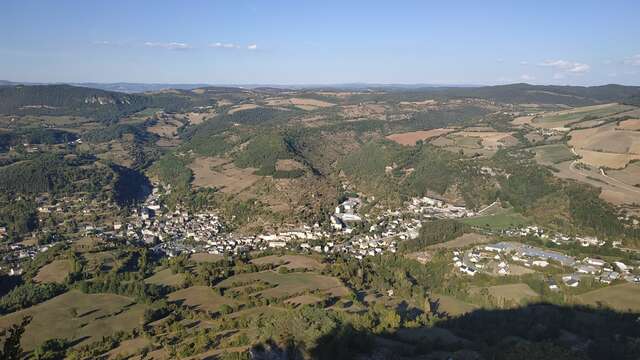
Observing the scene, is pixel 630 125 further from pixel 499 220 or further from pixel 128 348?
pixel 128 348

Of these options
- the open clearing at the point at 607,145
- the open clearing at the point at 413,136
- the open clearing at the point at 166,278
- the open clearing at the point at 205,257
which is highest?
the open clearing at the point at 607,145

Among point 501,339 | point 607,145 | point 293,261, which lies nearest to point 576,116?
point 607,145

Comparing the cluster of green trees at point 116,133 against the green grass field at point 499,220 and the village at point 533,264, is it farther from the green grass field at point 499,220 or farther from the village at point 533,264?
the village at point 533,264

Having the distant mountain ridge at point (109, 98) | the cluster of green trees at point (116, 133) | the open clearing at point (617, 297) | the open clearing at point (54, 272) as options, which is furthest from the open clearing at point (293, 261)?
the distant mountain ridge at point (109, 98)

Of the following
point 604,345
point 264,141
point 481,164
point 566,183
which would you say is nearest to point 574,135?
point 481,164

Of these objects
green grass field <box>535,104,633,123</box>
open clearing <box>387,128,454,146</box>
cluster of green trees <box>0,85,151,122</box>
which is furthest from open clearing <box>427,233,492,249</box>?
cluster of green trees <box>0,85,151,122</box>

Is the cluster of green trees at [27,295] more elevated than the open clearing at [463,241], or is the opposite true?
the open clearing at [463,241]

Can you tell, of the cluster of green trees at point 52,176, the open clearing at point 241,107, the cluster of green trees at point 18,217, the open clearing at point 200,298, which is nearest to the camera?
the open clearing at point 200,298
